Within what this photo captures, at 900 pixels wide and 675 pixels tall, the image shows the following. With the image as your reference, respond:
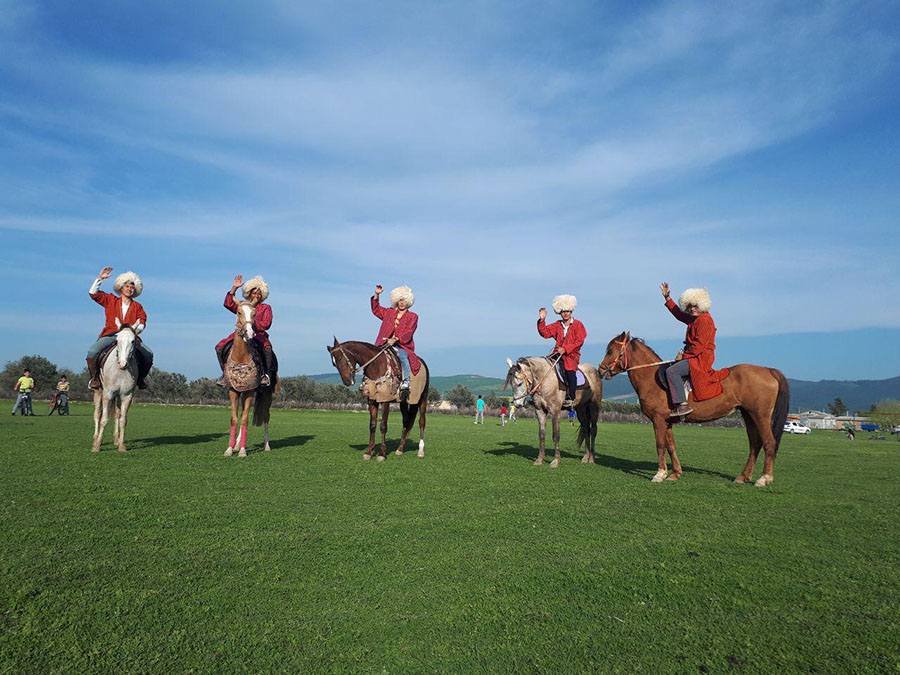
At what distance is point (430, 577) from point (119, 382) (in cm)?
815

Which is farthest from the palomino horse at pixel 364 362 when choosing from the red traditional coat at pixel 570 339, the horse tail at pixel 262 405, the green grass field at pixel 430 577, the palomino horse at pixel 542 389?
the red traditional coat at pixel 570 339

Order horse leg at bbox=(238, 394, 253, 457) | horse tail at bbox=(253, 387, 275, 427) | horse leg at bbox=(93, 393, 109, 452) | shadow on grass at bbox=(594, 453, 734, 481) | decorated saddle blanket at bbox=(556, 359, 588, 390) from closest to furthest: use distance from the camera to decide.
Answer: horse leg at bbox=(93, 393, 109, 452), shadow on grass at bbox=(594, 453, 734, 481), horse leg at bbox=(238, 394, 253, 457), decorated saddle blanket at bbox=(556, 359, 588, 390), horse tail at bbox=(253, 387, 275, 427)

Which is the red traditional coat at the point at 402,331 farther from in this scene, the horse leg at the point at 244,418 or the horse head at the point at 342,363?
the horse leg at the point at 244,418

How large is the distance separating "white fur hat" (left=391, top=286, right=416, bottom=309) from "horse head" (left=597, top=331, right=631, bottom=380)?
4.00m

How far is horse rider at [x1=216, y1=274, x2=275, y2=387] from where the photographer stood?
10.2 meters

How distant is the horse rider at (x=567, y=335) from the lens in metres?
10.4

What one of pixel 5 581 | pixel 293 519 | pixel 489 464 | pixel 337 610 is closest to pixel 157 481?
pixel 293 519

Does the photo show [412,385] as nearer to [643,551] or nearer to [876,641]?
[643,551]

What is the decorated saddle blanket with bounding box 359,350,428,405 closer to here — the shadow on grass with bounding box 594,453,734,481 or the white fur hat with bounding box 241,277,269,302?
the white fur hat with bounding box 241,277,269,302

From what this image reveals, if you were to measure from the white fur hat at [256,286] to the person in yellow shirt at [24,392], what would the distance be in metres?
15.4

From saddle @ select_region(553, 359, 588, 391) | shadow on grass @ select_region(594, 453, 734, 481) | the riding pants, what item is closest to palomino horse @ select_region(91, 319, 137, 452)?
saddle @ select_region(553, 359, 588, 391)

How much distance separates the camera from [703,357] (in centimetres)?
841

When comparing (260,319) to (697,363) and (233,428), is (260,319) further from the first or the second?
(697,363)

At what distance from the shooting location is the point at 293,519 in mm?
5262
